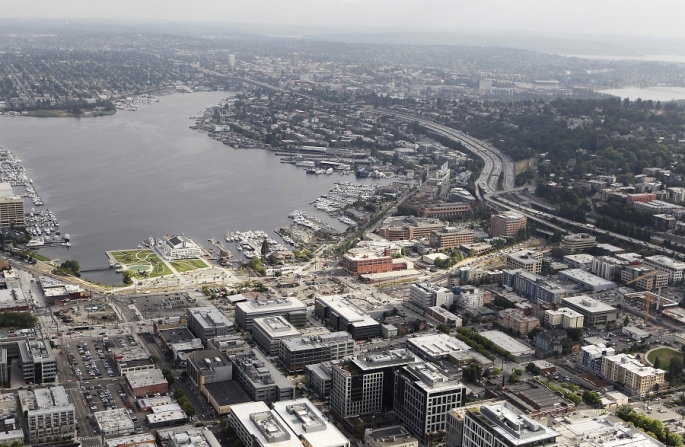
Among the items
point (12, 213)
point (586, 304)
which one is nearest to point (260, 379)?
point (586, 304)

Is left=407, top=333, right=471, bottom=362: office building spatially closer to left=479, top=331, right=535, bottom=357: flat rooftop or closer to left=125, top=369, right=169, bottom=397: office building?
left=479, top=331, right=535, bottom=357: flat rooftop

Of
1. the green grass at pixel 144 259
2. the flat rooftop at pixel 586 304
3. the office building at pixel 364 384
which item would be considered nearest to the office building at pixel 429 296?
the flat rooftop at pixel 586 304

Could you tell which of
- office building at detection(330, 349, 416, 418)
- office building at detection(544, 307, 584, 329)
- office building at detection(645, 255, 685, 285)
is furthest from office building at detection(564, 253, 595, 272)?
office building at detection(330, 349, 416, 418)

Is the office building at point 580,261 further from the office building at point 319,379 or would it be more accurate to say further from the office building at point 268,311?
the office building at point 319,379

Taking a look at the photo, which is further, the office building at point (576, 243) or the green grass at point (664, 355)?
the office building at point (576, 243)

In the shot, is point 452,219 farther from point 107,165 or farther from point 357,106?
point 357,106

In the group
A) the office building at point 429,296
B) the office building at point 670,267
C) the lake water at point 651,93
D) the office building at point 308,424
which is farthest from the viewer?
the lake water at point 651,93
